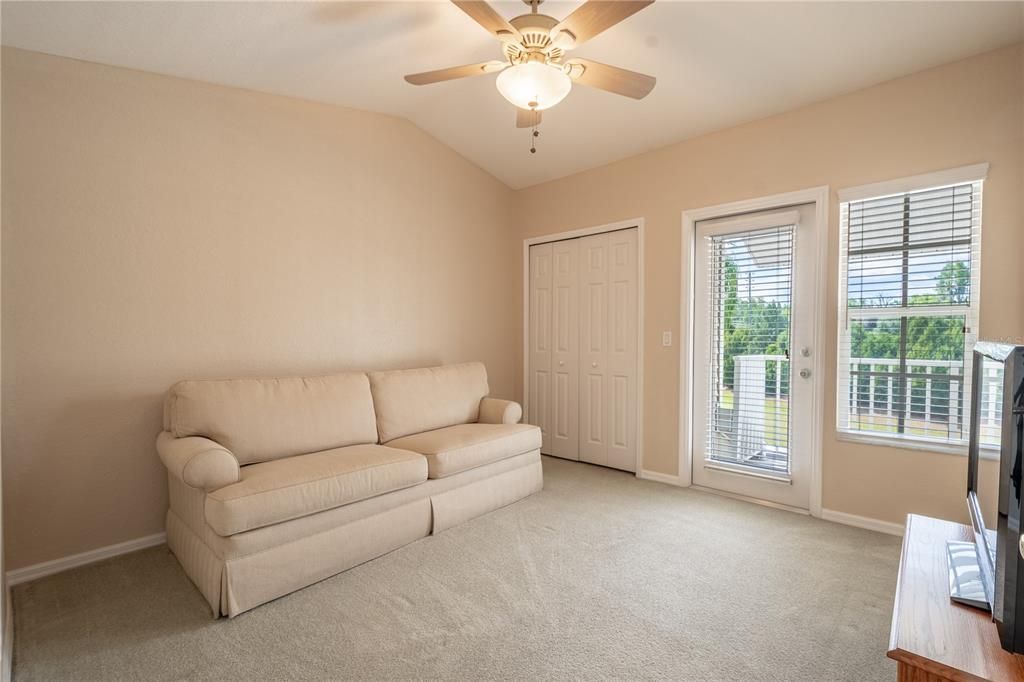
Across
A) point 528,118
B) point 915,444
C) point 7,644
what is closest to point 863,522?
point 915,444

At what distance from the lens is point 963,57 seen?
2.60 metres

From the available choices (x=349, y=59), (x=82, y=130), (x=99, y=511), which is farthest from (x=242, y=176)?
(x=99, y=511)

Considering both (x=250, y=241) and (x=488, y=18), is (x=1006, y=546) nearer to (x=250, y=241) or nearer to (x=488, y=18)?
(x=488, y=18)

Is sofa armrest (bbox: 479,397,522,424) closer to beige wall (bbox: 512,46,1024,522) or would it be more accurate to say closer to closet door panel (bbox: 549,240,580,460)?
closet door panel (bbox: 549,240,580,460)

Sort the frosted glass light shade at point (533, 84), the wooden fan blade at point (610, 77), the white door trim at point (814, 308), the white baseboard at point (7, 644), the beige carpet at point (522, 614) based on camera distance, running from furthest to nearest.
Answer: the white door trim at point (814, 308) < the wooden fan blade at point (610, 77) < the frosted glass light shade at point (533, 84) < the beige carpet at point (522, 614) < the white baseboard at point (7, 644)

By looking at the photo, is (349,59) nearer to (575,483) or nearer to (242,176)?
(242,176)

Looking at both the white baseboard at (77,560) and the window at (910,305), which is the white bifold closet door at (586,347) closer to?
the window at (910,305)

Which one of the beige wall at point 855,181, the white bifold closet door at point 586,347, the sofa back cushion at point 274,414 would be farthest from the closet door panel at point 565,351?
the sofa back cushion at point 274,414

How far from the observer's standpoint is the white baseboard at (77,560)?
7.91 ft

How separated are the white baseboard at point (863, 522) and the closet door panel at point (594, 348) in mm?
1686

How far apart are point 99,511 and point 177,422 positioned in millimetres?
679

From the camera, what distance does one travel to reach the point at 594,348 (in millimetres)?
4355

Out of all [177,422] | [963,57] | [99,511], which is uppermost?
[963,57]

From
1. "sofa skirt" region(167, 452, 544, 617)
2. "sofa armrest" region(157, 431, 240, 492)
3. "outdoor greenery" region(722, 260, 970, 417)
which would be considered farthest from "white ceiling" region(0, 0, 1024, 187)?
"sofa skirt" region(167, 452, 544, 617)
